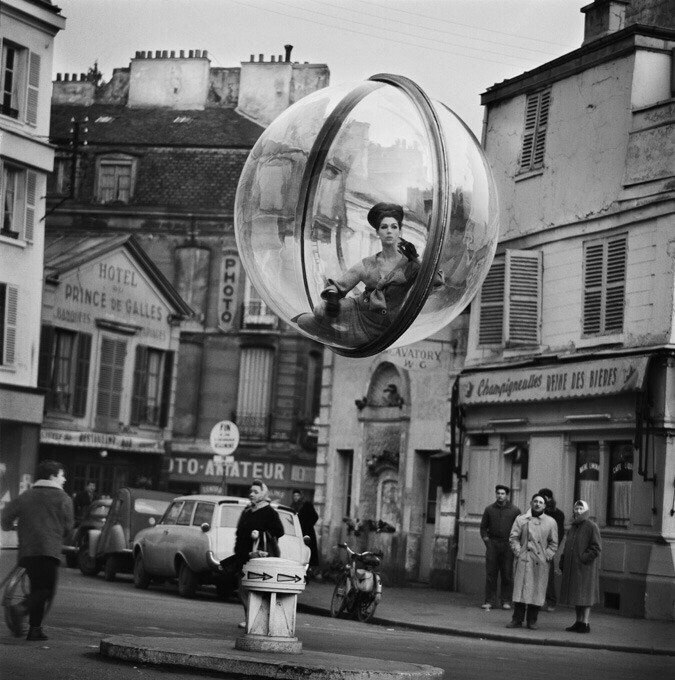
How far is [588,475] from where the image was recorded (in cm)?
2508

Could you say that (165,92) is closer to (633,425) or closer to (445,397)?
(445,397)

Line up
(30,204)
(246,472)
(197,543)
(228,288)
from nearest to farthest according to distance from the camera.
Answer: (197,543) < (30,204) < (246,472) < (228,288)

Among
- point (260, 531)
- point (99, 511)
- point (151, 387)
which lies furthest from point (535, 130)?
point (151, 387)

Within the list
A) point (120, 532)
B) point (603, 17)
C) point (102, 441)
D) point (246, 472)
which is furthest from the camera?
point (246, 472)

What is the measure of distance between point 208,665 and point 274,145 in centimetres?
517

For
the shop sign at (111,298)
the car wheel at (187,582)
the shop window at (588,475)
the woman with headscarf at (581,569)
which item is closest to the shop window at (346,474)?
the shop window at (588,475)

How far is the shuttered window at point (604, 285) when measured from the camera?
2486 centimetres

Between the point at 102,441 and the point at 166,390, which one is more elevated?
the point at 166,390

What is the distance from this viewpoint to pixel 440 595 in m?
26.6

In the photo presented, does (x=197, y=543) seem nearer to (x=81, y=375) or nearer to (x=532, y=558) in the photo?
(x=532, y=558)

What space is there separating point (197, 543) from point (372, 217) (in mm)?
15845

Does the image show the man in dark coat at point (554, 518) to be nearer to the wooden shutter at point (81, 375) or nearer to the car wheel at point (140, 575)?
the car wheel at point (140, 575)

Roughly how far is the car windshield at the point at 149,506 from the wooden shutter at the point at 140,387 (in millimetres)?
20229

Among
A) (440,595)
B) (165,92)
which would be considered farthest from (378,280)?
(165,92)
